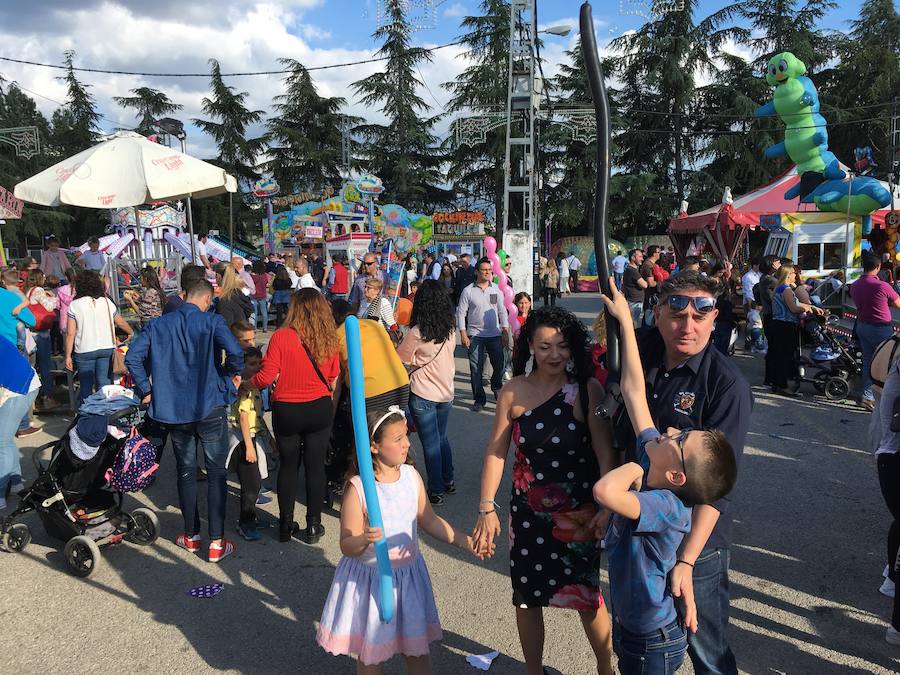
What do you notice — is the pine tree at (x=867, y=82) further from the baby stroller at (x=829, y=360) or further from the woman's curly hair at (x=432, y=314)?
the woman's curly hair at (x=432, y=314)

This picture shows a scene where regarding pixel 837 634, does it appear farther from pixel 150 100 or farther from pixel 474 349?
pixel 150 100

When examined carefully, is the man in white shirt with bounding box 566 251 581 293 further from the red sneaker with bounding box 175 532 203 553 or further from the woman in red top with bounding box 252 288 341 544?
the red sneaker with bounding box 175 532 203 553

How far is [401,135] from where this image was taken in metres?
38.0

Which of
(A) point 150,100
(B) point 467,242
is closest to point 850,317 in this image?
(B) point 467,242

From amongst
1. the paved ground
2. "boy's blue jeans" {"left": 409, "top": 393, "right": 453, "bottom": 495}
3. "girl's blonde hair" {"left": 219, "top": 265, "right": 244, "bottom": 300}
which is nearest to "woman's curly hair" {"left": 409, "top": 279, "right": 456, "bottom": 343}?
"boy's blue jeans" {"left": 409, "top": 393, "right": 453, "bottom": 495}

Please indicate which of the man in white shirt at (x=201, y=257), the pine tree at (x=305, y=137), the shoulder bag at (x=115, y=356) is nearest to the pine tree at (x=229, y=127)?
the pine tree at (x=305, y=137)

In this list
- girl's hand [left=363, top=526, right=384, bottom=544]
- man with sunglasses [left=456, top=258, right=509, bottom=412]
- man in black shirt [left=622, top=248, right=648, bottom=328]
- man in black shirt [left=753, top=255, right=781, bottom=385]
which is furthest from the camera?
man in black shirt [left=622, top=248, right=648, bottom=328]

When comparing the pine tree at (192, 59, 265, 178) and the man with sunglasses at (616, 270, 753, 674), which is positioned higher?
the pine tree at (192, 59, 265, 178)

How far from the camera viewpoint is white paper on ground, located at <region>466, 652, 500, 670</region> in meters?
2.96

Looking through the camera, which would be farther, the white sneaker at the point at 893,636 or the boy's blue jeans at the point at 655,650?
the white sneaker at the point at 893,636

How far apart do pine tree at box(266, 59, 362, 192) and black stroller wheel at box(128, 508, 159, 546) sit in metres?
36.1

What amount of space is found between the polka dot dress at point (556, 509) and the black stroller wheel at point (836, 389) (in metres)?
6.69

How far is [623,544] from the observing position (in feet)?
6.46

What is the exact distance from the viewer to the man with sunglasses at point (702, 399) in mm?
2025
